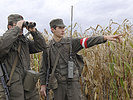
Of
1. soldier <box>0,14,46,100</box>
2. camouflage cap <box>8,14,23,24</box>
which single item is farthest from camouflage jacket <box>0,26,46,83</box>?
camouflage cap <box>8,14,23,24</box>

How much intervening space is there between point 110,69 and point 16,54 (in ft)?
4.40

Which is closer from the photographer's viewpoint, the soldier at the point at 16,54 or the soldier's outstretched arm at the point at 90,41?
the soldier at the point at 16,54

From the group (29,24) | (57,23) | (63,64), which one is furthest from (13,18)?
(63,64)

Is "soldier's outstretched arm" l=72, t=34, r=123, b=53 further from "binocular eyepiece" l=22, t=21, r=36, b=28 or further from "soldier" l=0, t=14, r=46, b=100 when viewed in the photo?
"binocular eyepiece" l=22, t=21, r=36, b=28

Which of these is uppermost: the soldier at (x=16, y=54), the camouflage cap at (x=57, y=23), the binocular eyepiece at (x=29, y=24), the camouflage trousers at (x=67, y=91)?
the camouflage cap at (x=57, y=23)

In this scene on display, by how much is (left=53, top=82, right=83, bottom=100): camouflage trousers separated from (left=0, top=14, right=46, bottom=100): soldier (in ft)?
1.19

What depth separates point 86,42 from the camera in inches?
92.8

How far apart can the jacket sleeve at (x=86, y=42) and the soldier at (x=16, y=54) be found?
1.55 feet

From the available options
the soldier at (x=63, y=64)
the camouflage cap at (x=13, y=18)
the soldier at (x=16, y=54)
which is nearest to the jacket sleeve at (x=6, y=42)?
the soldier at (x=16, y=54)

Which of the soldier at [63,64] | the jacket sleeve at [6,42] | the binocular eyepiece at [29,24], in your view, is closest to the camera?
the jacket sleeve at [6,42]

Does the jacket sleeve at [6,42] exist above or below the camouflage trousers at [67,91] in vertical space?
above

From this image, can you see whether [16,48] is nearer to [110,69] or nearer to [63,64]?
[63,64]

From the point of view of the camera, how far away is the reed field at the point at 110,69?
2.50 metres

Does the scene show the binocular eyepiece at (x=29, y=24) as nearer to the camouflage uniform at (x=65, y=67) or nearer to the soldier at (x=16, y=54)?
the soldier at (x=16, y=54)
